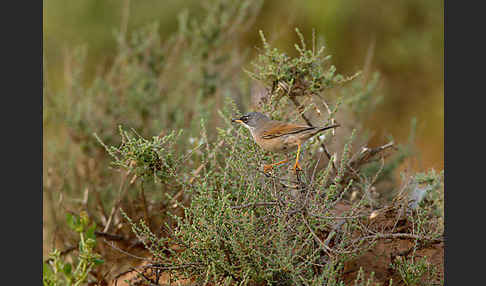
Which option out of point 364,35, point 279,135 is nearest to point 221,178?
point 279,135

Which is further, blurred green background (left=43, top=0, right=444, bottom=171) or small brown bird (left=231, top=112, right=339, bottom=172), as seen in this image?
blurred green background (left=43, top=0, right=444, bottom=171)

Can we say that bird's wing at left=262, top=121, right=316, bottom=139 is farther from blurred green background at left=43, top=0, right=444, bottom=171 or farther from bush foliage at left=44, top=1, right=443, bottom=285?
blurred green background at left=43, top=0, right=444, bottom=171

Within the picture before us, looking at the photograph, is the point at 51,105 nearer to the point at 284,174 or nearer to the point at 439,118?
the point at 284,174

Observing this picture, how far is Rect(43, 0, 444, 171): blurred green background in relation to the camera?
359 inches

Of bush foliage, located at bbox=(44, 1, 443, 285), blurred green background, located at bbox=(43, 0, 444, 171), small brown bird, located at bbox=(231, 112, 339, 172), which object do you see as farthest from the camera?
blurred green background, located at bbox=(43, 0, 444, 171)

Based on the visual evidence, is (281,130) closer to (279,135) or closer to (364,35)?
(279,135)

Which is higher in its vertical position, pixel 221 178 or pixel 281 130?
pixel 281 130

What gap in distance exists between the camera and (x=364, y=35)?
9.91m

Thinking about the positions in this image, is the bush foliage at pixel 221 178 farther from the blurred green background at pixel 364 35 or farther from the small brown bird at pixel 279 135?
the blurred green background at pixel 364 35

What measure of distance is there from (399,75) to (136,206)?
23.2ft

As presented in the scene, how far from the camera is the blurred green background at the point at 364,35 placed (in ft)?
29.9

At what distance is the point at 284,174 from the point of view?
3621 millimetres

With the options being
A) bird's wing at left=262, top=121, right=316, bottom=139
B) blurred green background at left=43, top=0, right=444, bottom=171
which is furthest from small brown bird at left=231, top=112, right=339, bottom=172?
blurred green background at left=43, top=0, right=444, bottom=171

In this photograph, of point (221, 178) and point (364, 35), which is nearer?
point (221, 178)
